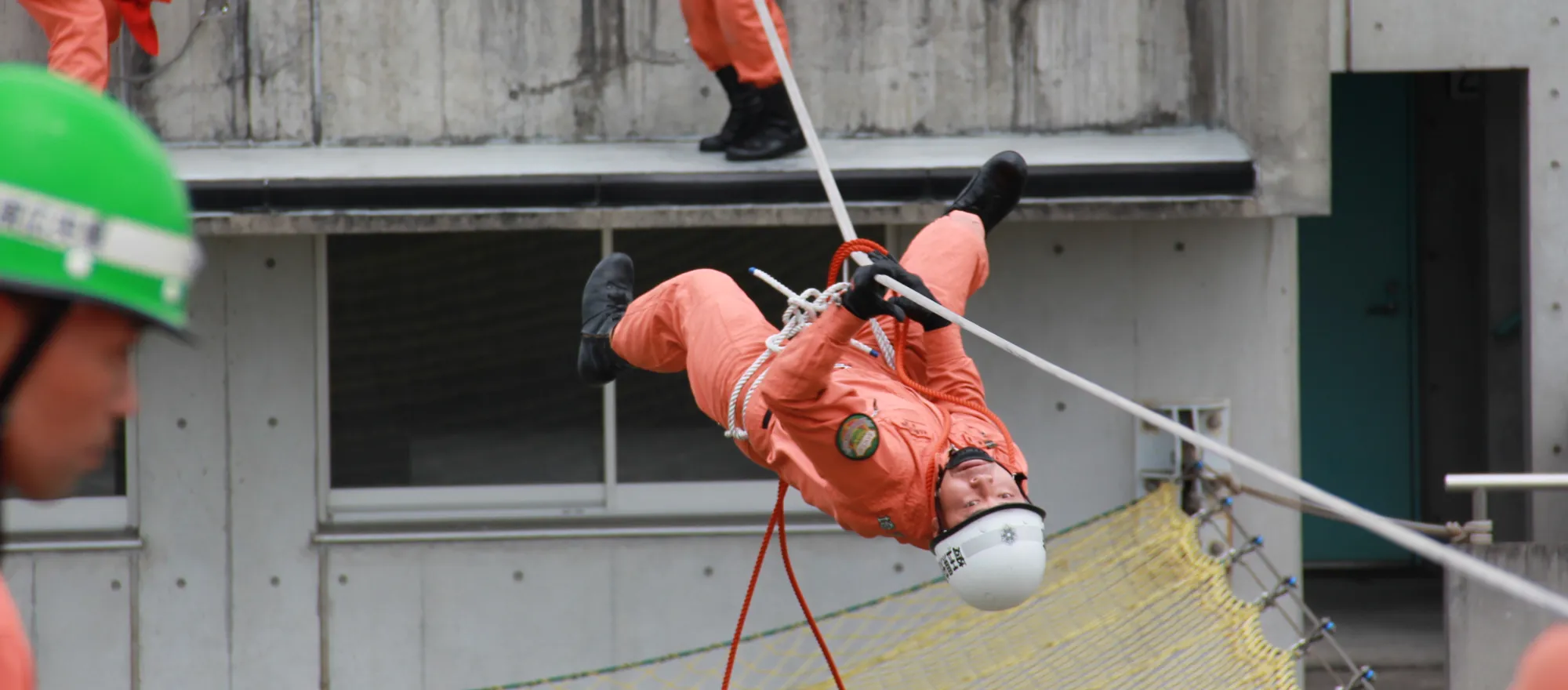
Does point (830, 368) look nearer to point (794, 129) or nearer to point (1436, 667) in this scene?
point (794, 129)

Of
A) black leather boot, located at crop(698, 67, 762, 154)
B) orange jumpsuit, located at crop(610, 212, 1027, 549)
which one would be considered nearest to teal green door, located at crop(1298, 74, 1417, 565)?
black leather boot, located at crop(698, 67, 762, 154)

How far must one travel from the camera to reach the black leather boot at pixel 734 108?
6062 millimetres

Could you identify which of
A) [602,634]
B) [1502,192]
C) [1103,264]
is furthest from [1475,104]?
[602,634]

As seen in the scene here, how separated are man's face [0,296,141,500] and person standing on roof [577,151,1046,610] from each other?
2.29 m

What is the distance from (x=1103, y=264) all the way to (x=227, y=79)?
12.2 feet

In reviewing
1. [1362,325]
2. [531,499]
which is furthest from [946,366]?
[1362,325]

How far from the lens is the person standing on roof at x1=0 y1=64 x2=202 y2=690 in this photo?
3.84 feet

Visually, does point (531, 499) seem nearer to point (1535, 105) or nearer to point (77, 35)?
point (77, 35)

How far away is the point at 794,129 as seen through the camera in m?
6.16

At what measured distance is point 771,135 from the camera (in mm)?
6129

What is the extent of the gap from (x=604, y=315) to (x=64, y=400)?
3734 millimetres

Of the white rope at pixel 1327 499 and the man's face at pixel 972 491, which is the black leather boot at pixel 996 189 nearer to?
the white rope at pixel 1327 499

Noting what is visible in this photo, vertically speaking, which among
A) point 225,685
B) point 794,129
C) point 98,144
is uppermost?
point 794,129

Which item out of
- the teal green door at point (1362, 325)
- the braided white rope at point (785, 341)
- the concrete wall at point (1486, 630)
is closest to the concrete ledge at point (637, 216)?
the concrete wall at point (1486, 630)
